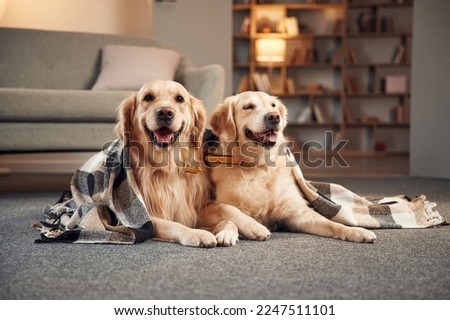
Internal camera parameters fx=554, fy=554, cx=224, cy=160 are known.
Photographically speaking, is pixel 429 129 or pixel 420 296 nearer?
pixel 420 296

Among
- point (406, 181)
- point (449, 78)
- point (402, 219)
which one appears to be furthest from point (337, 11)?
point (402, 219)

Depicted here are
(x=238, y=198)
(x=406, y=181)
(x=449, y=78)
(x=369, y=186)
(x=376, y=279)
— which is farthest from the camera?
(x=449, y=78)

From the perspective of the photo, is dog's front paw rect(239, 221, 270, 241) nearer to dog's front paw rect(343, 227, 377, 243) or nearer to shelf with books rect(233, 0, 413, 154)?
dog's front paw rect(343, 227, 377, 243)

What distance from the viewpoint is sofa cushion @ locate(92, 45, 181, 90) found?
3.80 metres

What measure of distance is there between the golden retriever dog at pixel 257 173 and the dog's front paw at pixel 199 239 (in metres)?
0.19

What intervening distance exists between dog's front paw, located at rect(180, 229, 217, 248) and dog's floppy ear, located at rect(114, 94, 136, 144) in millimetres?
465

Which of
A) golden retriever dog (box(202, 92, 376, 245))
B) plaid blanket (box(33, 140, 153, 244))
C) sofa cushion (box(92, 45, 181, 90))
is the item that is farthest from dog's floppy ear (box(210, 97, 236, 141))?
sofa cushion (box(92, 45, 181, 90))

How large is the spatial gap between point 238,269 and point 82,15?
14.3 feet

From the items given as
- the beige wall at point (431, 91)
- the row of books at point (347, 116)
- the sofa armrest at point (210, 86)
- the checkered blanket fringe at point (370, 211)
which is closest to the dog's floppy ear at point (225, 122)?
the checkered blanket fringe at point (370, 211)

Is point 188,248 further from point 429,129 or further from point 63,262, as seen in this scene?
point 429,129

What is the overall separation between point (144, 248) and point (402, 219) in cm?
109

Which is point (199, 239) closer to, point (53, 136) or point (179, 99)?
point (179, 99)

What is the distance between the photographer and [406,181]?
4285 millimetres

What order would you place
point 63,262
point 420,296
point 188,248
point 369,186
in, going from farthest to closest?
point 369,186
point 188,248
point 63,262
point 420,296
